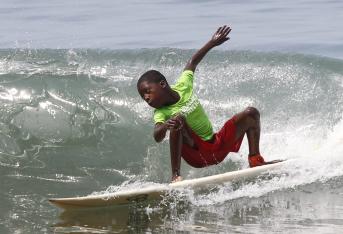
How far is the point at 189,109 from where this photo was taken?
723 centimetres

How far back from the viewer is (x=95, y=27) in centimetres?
1714

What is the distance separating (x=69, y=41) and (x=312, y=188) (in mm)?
8676

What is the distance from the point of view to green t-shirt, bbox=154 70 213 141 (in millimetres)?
7117

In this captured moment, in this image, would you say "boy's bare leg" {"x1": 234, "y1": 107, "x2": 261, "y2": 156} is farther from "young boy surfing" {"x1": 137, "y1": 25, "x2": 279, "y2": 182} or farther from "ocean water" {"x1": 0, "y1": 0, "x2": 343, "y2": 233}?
"ocean water" {"x1": 0, "y1": 0, "x2": 343, "y2": 233}

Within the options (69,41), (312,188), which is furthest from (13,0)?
(312,188)

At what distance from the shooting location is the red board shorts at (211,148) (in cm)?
726

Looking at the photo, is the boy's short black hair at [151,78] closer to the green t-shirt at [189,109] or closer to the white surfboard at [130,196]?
the green t-shirt at [189,109]

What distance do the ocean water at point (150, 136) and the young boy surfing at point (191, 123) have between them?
34cm

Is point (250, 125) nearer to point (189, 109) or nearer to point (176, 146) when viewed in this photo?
point (189, 109)

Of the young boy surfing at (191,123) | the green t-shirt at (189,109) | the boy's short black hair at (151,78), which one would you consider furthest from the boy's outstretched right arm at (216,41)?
the boy's short black hair at (151,78)

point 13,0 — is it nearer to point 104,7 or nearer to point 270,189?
point 104,7

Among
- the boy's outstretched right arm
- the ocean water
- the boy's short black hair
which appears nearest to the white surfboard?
the ocean water

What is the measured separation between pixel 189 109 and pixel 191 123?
0.13 metres

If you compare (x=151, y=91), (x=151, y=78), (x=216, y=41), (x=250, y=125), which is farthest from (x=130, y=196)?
(x=216, y=41)
